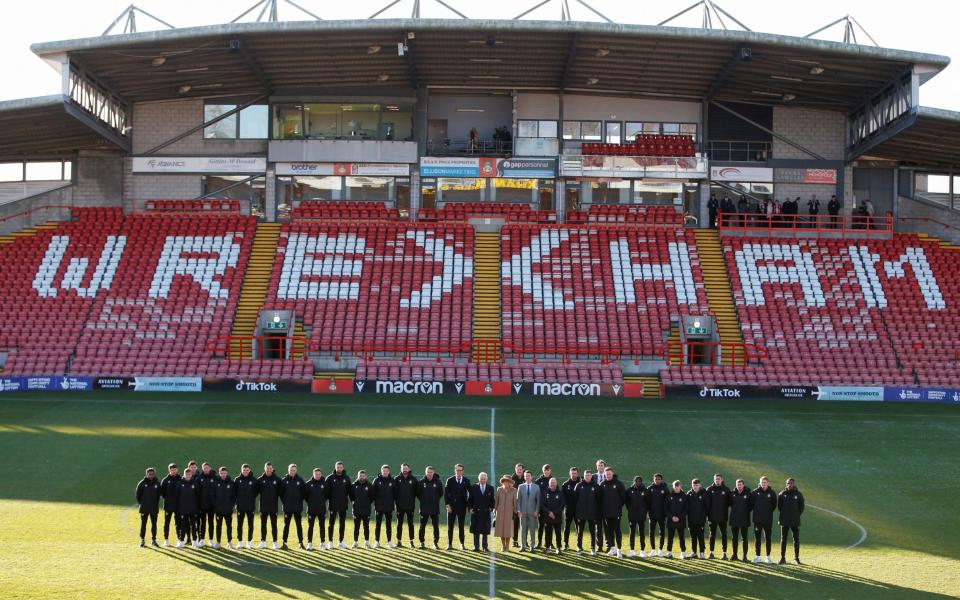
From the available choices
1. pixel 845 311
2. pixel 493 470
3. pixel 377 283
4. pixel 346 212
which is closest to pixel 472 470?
pixel 493 470

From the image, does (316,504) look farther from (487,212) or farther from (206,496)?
(487,212)

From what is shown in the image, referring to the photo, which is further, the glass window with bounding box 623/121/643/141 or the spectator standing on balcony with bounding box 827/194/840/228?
the glass window with bounding box 623/121/643/141

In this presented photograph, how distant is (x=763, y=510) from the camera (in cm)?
1716

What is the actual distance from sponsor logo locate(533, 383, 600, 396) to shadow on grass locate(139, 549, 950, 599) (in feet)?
56.2

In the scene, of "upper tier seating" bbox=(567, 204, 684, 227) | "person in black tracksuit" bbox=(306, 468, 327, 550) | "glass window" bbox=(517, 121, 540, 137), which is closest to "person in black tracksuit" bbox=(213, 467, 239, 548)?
"person in black tracksuit" bbox=(306, 468, 327, 550)

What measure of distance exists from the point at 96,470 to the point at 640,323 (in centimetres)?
2147

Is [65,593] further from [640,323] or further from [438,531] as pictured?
[640,323]

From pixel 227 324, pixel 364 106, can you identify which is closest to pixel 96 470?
pixel 227 324

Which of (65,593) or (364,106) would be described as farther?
(364,106)

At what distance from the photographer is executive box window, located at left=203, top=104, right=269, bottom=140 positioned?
4675 cm

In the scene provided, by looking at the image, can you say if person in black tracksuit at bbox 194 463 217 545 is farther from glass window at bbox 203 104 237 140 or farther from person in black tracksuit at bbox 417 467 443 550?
glass window at bbox 203 104 237 140

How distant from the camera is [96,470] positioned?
2294cm

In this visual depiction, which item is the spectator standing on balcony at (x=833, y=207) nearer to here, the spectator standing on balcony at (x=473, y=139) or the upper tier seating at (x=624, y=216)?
the upper tier seating at (x=624, y=216)

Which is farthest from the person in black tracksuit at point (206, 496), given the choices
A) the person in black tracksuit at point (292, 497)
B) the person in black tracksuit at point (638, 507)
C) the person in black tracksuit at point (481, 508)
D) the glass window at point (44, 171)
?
the glass window at point (44, 171)
